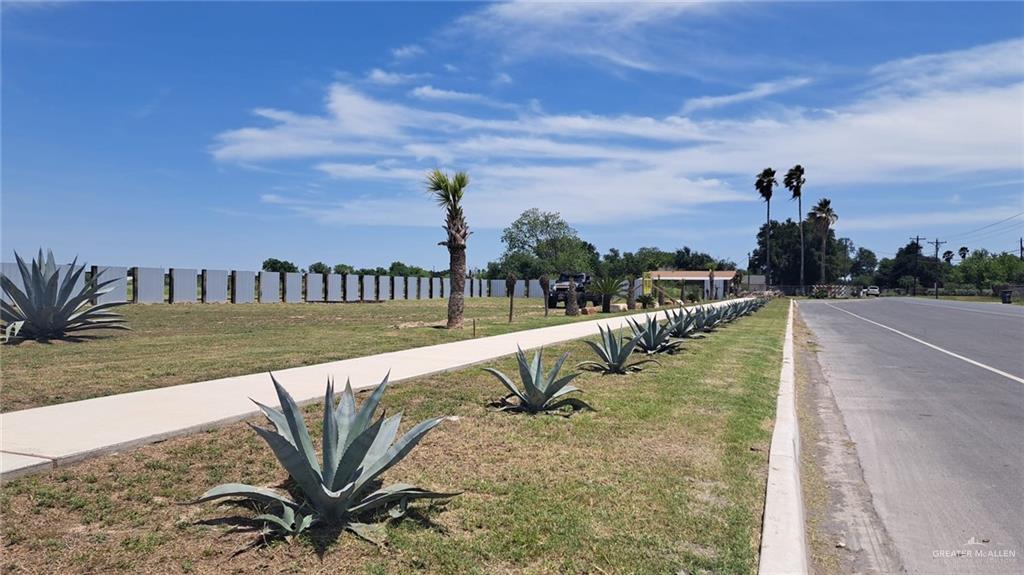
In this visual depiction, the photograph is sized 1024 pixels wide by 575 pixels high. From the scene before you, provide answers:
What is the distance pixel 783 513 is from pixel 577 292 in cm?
3112

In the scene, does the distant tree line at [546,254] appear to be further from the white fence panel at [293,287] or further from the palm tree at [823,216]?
the white fence panel at [293,287]

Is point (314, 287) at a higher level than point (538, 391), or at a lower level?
higher

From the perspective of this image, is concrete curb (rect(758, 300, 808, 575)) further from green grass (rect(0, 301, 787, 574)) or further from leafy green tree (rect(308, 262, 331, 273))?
leafy green tree (rect(308, 262, 331, 273))

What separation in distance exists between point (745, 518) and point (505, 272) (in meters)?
83.4

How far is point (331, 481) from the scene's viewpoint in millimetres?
4414

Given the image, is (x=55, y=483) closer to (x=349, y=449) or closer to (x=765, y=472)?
(x=349, y=449)

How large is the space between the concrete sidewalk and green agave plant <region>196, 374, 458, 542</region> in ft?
5.56

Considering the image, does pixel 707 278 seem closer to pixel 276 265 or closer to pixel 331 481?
pixel 276 265

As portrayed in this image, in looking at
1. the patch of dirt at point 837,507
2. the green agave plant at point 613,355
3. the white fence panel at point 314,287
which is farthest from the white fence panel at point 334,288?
the patch of dirt at point 837,507

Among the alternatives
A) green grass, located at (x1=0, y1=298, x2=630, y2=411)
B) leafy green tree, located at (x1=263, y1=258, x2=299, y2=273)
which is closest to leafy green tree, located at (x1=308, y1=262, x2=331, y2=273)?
leafy green tree, located at (x1=263, y1=258, x2=299, y2=273)

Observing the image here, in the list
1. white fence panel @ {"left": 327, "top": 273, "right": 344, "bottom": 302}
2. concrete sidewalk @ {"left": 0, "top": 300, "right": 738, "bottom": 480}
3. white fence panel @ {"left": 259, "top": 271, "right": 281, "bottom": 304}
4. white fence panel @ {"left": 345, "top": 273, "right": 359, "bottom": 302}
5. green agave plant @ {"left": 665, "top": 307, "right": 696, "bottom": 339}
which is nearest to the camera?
concrete sidewalk @ {"left": 0, "top": 300, "right": 738, "bottom": 480}

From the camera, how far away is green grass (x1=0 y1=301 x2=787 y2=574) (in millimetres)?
3961

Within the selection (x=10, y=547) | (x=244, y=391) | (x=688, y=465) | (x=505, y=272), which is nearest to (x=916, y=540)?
(x=688, y=465)

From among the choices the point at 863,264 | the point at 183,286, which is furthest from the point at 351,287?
the point at 863,264
